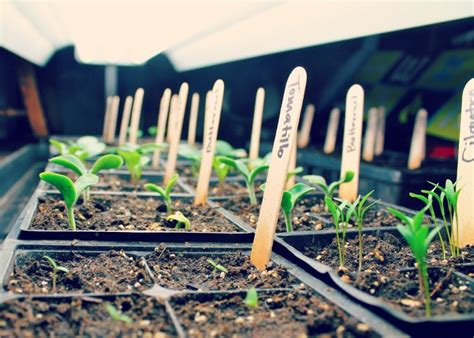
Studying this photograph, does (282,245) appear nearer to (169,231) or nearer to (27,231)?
(169,231)

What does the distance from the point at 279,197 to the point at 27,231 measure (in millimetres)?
514

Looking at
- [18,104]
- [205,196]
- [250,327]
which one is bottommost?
[250,327]

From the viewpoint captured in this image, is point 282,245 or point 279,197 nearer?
point 279,197

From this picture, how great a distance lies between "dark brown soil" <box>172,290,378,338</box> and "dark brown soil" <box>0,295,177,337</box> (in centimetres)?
4

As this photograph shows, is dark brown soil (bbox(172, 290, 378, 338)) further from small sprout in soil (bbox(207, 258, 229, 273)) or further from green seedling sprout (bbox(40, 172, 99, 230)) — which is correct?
green seedling sprout (bbox(40, 172, 99, 230))

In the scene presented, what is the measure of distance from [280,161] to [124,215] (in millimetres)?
566

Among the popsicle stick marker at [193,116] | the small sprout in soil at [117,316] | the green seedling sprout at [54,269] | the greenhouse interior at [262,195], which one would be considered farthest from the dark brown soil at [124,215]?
the popsicle stick marker at [193,116]

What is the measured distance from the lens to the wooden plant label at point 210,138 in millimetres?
1536

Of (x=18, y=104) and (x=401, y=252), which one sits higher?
(x=18, y=104)

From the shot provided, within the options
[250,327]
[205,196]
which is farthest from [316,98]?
[250,327]

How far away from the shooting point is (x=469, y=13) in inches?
45.4

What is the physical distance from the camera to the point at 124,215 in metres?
1.49

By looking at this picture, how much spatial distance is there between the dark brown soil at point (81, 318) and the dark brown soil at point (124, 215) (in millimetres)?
420

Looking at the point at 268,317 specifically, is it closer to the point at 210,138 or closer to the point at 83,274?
the point at 83,274
